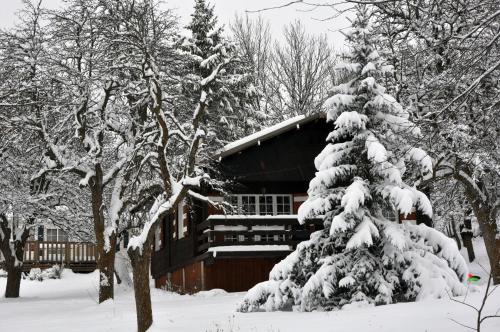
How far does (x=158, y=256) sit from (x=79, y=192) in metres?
5.66

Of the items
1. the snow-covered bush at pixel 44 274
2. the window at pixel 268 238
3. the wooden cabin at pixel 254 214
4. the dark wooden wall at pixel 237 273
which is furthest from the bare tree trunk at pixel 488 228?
the snow-covered bush at pixel 44 274

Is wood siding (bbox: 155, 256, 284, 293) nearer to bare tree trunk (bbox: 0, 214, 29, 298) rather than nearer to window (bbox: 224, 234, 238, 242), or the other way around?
window (bbox: 224, 234, 238, 242)

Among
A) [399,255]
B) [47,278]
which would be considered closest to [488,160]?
[399,255]

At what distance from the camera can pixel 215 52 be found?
37.5 meters

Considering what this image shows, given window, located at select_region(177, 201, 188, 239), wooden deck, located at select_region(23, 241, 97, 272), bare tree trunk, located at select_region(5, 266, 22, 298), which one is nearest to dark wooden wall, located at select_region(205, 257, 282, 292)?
window, located at select_region(177, 201, 188, 239)

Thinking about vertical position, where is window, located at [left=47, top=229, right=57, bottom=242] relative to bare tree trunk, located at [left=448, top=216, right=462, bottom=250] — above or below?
above

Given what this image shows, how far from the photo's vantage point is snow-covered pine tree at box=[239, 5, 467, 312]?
1505cm

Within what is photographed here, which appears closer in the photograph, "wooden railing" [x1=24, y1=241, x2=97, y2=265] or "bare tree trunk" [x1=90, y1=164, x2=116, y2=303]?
"bare tree trunk" [x1=90, y1=164, x2=116, y2=303]

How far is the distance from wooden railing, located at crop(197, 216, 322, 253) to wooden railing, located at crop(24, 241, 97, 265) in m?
14.6

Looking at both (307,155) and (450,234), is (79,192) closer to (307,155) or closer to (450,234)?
(307,155)

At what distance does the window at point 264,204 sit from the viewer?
26.2 metres

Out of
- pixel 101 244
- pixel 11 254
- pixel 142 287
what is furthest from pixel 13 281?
pixel 142 287

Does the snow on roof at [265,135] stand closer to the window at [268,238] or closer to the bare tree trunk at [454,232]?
the window at [268,238]

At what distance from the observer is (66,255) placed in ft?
125
